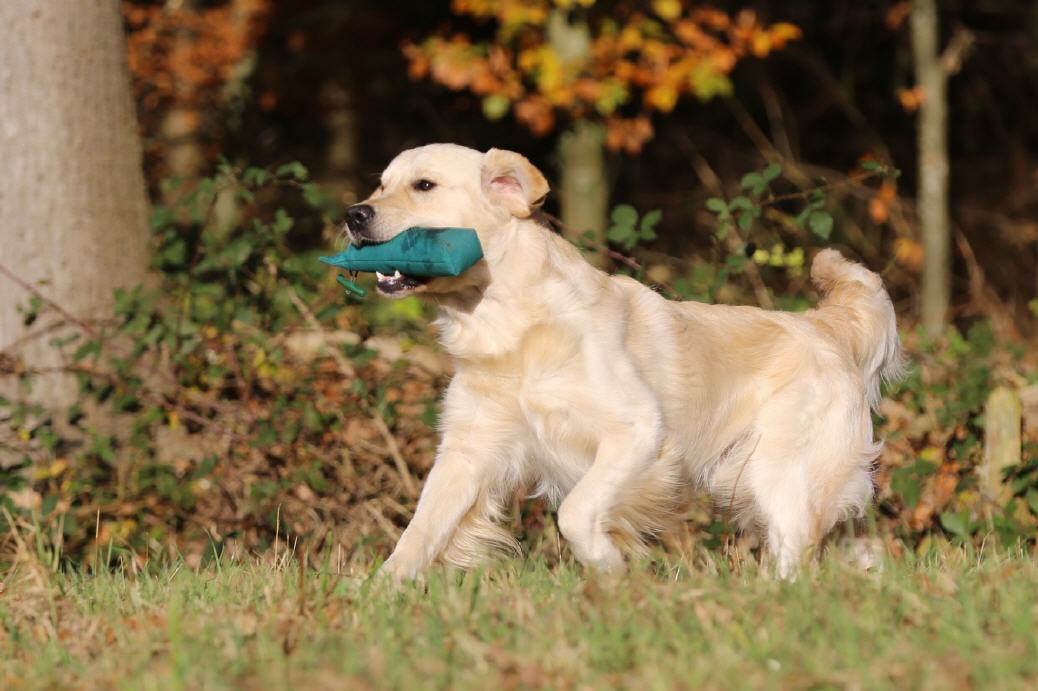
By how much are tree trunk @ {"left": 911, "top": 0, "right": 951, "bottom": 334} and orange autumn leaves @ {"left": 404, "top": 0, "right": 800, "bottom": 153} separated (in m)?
1.18

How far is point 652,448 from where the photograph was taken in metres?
4.45

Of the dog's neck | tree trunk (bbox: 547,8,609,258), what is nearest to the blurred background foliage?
tree trunk (bbox: 547,8,609,258)

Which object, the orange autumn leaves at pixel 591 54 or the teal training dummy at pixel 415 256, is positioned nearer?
the teal training dummy at pixel 415 256

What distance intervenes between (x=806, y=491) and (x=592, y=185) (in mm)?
5885

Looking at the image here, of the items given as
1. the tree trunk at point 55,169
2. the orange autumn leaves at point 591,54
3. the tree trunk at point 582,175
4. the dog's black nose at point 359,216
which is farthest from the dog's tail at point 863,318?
the tree trunk at point 582,175

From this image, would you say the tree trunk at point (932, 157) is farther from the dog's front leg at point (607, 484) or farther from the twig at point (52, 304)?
the twig at point (52, 304)

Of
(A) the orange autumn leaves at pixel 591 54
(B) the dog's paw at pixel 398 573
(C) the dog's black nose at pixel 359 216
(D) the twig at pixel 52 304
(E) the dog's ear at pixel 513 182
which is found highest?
(A) the orange autumn leaves at pixel 591 54

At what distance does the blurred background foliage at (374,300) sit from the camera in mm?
5848

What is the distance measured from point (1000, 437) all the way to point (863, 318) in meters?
0.94

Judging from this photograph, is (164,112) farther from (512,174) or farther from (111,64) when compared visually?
(512,174)

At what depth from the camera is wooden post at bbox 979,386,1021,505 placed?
5625 millimetres

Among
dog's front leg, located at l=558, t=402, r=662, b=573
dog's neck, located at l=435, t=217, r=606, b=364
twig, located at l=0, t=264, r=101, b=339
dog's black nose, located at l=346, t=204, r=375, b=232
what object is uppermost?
dog's black nose, located at l=346, t=204, r=375, b=232

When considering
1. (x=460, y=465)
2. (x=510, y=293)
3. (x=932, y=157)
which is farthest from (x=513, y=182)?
(x=932, y=157)

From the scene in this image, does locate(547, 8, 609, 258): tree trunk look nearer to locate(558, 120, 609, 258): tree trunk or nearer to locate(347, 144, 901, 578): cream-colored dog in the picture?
locate(558, 120, 609, 258): tree trunk
